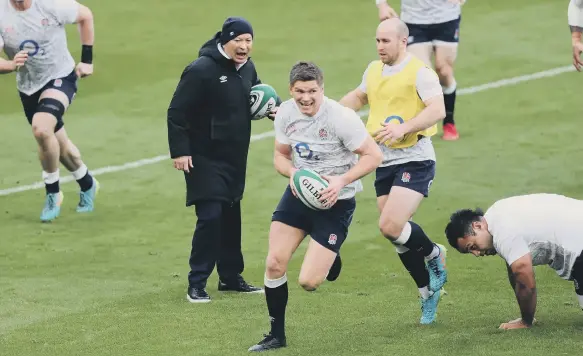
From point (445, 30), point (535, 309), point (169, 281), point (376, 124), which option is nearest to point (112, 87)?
point (445, 30)

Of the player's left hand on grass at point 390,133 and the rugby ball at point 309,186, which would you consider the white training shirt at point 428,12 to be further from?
the rugby ball at point 309,186

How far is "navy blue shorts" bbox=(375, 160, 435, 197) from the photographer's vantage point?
35.0ft

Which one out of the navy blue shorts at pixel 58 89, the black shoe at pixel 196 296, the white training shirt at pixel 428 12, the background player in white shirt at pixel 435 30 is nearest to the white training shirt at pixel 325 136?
the black shoe at pixel 196 296

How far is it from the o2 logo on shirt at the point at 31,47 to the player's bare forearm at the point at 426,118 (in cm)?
536

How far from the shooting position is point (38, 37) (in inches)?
559

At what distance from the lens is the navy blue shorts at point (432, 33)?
642 inches

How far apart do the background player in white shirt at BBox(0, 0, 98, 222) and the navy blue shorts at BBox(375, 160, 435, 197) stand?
4.62 metres

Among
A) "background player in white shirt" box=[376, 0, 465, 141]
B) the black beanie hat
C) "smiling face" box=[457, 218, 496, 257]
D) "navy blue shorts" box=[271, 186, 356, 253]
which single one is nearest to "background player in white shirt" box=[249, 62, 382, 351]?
"navy blue shorts" box=[271, 186, 356, 253]

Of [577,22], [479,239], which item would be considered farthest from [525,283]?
[577,22]

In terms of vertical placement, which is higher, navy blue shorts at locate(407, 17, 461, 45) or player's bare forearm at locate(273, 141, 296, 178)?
player's bare forearm at locate(273, 141, 296, 178)

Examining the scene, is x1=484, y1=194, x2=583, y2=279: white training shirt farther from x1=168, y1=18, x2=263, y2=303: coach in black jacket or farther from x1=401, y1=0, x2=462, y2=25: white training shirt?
x1=401, y1=0, x2=462, y2=25: white training shirt

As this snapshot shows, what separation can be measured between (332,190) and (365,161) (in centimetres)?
37

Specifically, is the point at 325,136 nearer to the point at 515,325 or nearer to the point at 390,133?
the point at 390,133

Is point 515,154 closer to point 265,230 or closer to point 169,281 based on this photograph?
point 265,230
